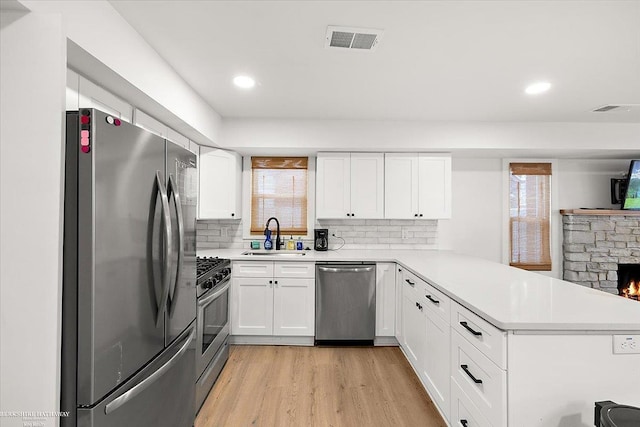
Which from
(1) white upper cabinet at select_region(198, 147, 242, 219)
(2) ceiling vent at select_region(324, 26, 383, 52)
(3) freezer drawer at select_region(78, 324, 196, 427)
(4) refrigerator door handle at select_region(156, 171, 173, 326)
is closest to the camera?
(3) freezer drawer at select_region(78, 324, 196, 427)

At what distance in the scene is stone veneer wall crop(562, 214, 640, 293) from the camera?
13.5 feet

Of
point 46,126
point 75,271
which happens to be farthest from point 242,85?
point 75,271

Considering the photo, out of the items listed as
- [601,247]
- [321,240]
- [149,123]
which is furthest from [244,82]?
[601,247]

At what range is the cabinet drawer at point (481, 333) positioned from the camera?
56.6 inches

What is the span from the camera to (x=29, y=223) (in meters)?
1.12

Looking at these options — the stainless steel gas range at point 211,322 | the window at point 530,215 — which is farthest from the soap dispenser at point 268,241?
the window at point 530,215

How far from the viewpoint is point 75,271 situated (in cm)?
116

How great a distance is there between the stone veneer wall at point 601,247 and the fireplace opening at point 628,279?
0.08m

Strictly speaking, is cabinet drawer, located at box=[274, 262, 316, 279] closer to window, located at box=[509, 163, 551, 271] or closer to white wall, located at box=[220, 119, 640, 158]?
white wall, located at box=[220, 119, 640, 158]

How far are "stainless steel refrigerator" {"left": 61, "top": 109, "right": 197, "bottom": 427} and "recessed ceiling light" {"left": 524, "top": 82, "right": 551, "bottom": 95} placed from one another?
272 centimetres

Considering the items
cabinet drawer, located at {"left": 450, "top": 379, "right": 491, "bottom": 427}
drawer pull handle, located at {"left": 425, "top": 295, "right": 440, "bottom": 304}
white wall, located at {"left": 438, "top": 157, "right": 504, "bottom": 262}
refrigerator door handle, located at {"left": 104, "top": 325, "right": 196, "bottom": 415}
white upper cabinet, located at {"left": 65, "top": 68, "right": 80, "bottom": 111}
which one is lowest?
cabinet drawer, located at {"left": 450, "top": 379, "right": 491, "bottom": 427}

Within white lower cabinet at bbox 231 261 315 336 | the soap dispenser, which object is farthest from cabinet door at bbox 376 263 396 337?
the soap dispenser

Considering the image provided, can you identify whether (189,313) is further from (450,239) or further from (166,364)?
(450,239)

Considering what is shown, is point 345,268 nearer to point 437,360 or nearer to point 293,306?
point 293,306
